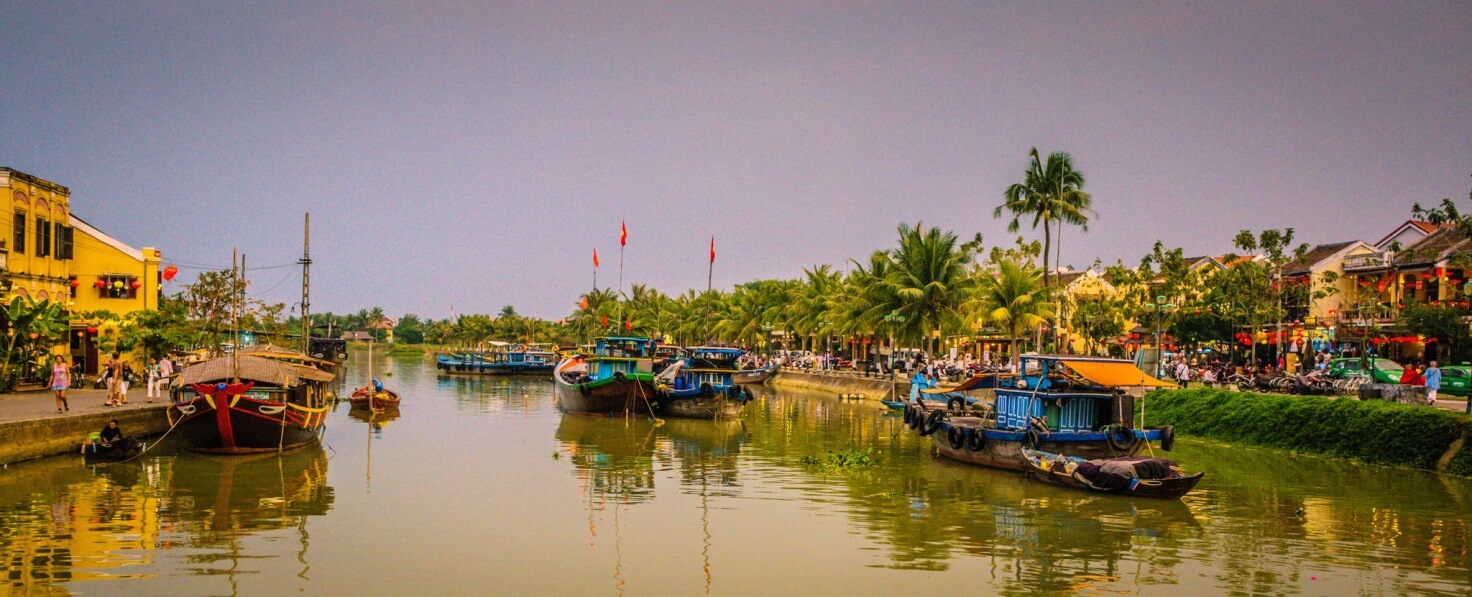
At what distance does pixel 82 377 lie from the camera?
36000mm

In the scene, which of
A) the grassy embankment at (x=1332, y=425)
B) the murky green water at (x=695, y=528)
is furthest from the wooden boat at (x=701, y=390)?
the grassy embankment at (x=1332, y=425)

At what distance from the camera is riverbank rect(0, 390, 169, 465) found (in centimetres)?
2198

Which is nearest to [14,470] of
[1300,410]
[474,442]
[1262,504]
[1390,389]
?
[474,442]

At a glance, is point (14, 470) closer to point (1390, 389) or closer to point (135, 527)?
point (135, 527)

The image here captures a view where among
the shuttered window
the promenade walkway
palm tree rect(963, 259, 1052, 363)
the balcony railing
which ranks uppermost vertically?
the balcony railing

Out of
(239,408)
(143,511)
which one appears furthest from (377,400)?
(143,511)

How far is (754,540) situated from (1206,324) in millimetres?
42906

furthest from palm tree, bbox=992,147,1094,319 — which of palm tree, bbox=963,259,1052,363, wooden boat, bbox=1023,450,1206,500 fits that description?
wooden boat, bbox=1023,450,1206,500

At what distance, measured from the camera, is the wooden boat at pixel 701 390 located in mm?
39094

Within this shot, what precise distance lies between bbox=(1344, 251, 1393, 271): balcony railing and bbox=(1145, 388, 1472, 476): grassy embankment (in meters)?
20.7

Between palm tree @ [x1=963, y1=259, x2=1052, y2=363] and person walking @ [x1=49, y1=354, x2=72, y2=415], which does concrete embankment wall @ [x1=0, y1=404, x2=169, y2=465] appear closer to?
person walking @ [x1=49, y1=354, x2=72, y2=415]

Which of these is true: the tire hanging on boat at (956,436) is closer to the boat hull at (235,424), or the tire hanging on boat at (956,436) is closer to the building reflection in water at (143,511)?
the building reflection in water at (143,511)

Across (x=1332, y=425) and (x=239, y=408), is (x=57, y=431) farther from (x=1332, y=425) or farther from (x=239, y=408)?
(x=1332, y=425)

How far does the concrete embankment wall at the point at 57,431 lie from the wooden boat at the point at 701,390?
57.5 feet
